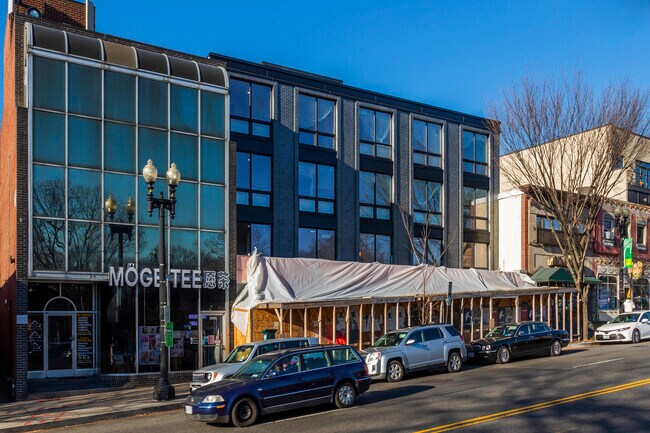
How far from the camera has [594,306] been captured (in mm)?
40344

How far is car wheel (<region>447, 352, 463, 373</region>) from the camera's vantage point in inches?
872

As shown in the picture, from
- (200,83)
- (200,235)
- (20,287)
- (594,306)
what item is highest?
(200,83)

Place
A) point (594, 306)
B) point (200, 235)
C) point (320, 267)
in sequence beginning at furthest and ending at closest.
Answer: point (594, 306)
point (320, 267)
point (200, 235)

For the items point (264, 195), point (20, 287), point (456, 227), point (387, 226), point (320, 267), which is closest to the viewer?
point (20, 287)

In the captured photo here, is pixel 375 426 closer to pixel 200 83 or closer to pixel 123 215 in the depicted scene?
pixel 123 215

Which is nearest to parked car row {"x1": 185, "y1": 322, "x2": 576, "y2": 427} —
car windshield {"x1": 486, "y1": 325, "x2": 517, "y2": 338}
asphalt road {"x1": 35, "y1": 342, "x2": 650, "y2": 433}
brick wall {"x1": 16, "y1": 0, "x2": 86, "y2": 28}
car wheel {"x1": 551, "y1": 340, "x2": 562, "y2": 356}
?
asphalt road {"x1": 35, "y1": 342, "x2": 650, "y2": 433}

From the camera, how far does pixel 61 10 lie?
91.2ft

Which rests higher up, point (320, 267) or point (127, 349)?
point (320, 267)

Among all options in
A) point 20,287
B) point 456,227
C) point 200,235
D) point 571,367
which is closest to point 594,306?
point 456,227

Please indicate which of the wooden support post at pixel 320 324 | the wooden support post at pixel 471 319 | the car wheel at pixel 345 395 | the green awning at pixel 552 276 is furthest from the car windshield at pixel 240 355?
the green awning at pixel 552 276

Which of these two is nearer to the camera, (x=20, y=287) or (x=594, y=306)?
(x=20, y=287)

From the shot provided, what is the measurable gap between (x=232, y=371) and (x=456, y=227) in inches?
835

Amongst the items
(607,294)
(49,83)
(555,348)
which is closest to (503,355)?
(555,348)

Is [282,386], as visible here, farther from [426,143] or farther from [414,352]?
[426,143]
